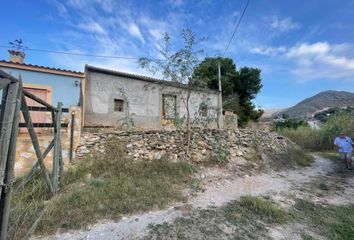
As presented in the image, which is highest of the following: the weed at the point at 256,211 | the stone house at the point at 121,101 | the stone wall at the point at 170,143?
the stone house at the point at 121,101

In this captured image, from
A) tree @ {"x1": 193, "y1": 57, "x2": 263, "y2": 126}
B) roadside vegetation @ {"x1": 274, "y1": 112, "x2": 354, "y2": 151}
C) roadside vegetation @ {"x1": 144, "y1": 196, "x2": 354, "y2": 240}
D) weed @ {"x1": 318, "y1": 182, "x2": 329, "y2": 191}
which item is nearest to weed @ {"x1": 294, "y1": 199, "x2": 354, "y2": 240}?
roadside vegetation @ {"x1": 144, "y1": 196, "x2": 354, "y2": 240}

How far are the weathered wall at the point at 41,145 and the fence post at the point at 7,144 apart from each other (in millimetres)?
3472

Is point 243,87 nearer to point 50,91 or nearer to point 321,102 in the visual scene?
point 50,91

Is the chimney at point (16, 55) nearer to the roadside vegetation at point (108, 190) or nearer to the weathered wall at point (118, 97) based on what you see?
the weathered wall at point (118, 97)

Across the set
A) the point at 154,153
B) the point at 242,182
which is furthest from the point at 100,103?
the point at 242,182

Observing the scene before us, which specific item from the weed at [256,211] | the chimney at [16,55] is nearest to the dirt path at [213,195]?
the weed at [256,211]

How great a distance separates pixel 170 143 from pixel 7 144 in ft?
17.5

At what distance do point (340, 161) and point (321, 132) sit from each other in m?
5.00

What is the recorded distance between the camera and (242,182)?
605cm

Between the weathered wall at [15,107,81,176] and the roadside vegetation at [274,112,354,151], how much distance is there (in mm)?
14538

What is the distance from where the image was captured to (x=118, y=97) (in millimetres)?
11117

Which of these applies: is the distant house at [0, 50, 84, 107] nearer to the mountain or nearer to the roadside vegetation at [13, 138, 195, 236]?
the roadside vegetation at [13, 138, 195, 236]

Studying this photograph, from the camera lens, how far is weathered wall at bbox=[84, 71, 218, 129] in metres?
10.2

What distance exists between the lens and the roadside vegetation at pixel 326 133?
1310 cm
